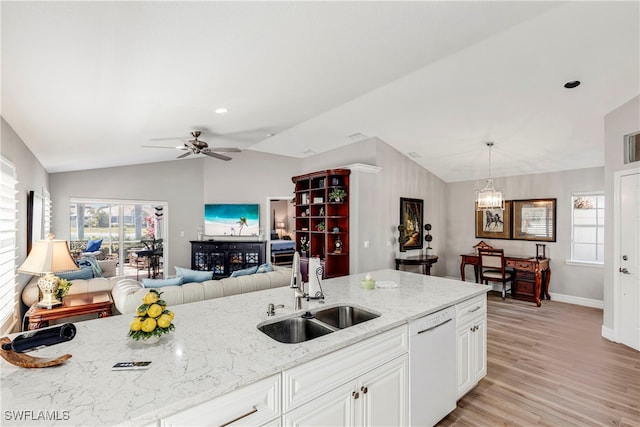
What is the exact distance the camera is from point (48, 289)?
9.48 feet

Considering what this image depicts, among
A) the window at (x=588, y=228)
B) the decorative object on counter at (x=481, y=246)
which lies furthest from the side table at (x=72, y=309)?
the window at (x=588, y=228)


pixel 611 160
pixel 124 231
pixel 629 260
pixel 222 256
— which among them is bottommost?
pixel 222 256

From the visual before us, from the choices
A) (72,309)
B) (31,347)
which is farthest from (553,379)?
(72,309)

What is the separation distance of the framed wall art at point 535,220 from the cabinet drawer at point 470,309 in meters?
4.05

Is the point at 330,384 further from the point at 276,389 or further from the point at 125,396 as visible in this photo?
the point at 125,396

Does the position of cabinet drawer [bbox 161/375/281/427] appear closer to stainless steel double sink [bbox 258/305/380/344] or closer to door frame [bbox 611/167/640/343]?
stainless steel double sink [bbox 258/305/380/344]

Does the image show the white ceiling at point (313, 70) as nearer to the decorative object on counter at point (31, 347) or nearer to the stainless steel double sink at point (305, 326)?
the decorative object on counter at point (31, 347)

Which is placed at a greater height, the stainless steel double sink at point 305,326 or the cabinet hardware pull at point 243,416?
the stainless steel double sink at point 305,326

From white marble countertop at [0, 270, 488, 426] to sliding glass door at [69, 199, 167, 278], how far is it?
6171 millimetres

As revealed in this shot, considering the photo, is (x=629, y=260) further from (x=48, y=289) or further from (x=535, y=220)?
(x=48, y=289)

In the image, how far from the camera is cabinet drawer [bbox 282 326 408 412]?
1354 millimetres

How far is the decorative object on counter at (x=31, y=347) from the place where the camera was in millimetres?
1214

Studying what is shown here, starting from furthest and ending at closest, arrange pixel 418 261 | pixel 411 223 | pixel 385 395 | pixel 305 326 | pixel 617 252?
1. pixel 411 223
2. pixel 418 261
3. pixel 617 252
4. pixel 305 326
5. pixel 385 395

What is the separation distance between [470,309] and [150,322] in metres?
2.33
